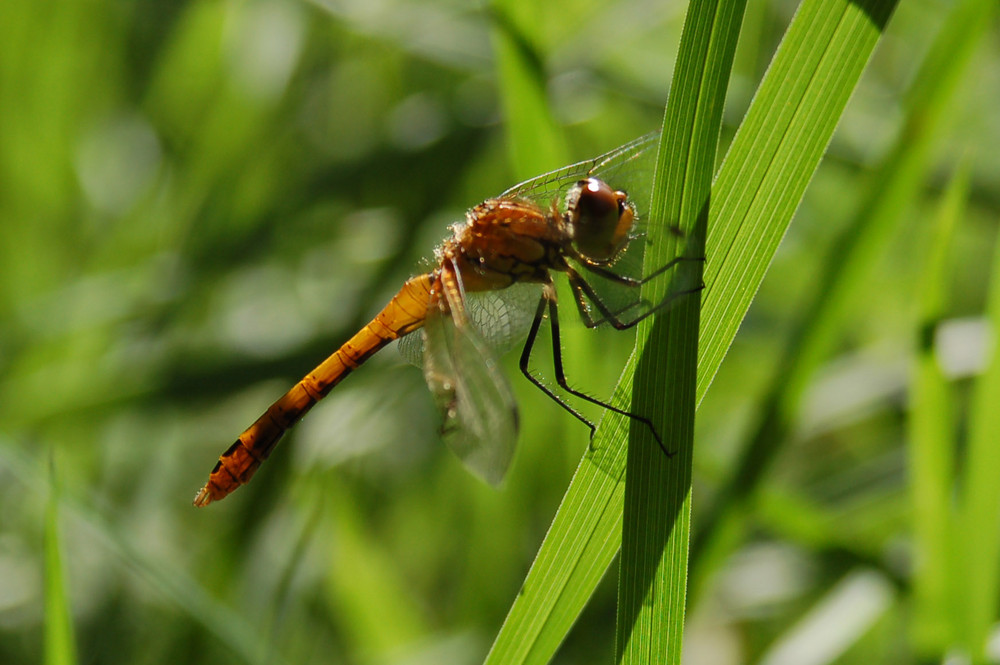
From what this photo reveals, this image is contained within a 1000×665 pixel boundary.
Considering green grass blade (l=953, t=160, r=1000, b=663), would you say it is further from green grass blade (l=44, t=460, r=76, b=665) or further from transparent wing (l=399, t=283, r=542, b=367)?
green grass blade (l=44, t=460, r=76, b=665)

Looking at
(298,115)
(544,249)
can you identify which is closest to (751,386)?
(544,249)

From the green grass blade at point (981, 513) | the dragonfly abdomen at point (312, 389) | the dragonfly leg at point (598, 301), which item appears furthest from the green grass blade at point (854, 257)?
the dragonfly abdomen at point (312, 389)

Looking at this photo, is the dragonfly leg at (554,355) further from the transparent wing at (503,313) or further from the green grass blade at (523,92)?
the green grass blade at (523,92)

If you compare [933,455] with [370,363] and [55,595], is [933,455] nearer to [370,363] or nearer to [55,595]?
[55,595]

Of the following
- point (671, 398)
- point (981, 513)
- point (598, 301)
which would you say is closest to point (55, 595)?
point (671, 398)

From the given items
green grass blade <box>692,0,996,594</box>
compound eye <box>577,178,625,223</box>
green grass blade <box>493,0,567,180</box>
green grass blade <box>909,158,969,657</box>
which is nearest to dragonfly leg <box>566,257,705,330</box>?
compound eye <box>577,178,625,223</box>

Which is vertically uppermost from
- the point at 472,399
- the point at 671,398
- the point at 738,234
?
the point at 472,399

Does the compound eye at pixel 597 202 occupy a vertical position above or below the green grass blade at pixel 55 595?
above

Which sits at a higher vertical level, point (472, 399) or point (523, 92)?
point (523, 92)

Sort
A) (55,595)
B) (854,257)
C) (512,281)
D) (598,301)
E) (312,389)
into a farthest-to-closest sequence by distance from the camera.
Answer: (312,389) < (512,281) < (598,301) < (854,257) < (55,595)
